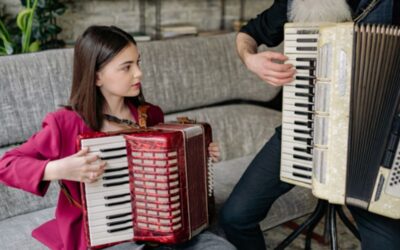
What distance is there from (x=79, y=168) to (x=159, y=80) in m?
1.31

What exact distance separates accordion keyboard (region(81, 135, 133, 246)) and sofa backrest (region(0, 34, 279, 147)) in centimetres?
87

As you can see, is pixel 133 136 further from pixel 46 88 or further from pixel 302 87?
pixel 46 88

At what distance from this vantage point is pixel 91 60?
164 centimetres

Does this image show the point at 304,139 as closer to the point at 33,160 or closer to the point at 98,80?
the point at 98,80

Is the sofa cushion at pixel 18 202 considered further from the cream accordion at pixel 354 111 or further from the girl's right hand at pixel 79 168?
the cream accordion at pixel 354 111

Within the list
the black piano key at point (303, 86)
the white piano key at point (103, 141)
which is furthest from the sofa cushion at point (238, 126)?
the white piano key at point (103, 141)

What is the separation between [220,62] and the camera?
2.97 m

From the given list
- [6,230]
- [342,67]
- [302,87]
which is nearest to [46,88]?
[6,230]

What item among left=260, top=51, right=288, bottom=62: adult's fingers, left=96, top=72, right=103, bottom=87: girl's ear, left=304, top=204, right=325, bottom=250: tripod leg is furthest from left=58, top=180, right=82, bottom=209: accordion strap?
left=304, top=204, right=325, bottom=250: tripod leg

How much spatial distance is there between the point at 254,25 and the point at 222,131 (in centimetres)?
94

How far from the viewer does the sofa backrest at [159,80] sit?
221 cm

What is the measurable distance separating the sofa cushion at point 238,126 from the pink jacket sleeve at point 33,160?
1.21 m

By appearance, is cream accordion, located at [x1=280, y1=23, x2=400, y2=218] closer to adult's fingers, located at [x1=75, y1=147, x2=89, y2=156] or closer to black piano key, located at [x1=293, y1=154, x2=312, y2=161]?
black piano key, located at [x1=293, y1=154, x2=312, y2=161]

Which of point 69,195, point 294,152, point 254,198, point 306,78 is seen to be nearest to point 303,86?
point 306,78
